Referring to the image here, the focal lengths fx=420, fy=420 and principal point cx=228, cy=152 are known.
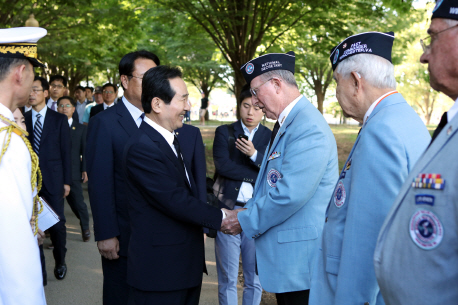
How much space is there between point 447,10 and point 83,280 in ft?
16.3

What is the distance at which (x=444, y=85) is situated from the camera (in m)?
1.40

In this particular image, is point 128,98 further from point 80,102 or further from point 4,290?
point 80,102

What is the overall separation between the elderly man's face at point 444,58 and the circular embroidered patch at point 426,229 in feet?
1.51

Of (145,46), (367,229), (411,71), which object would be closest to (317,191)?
(367,229)

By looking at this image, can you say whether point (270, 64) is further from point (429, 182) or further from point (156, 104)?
point (429, 182)

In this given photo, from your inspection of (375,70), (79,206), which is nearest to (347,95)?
(375,70)

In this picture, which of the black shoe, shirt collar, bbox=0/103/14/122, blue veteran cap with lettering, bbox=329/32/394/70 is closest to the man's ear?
shirt collar, bbox=0/103/14/122

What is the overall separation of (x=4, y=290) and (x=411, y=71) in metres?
43.1

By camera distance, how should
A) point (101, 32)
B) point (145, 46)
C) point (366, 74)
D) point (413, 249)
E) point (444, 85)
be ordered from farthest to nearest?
1. point (145, 46)
2. point (101, 32)
3. point (366, 74)
4. point (444, 85)
5. point (413, 249)

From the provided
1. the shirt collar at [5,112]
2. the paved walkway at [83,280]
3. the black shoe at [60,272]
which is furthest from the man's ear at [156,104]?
the black shoe at [60,272]

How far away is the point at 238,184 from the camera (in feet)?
13.3

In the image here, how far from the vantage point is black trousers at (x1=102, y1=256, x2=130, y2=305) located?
3256 millimetres

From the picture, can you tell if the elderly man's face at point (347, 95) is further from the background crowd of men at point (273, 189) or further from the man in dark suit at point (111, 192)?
the man in dark suit at point (111, 192)

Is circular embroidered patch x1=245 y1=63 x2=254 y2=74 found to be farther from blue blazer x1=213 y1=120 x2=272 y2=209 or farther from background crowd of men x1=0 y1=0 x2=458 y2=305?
blue blazer x1=213 y1=120 x2=272 y2=209
